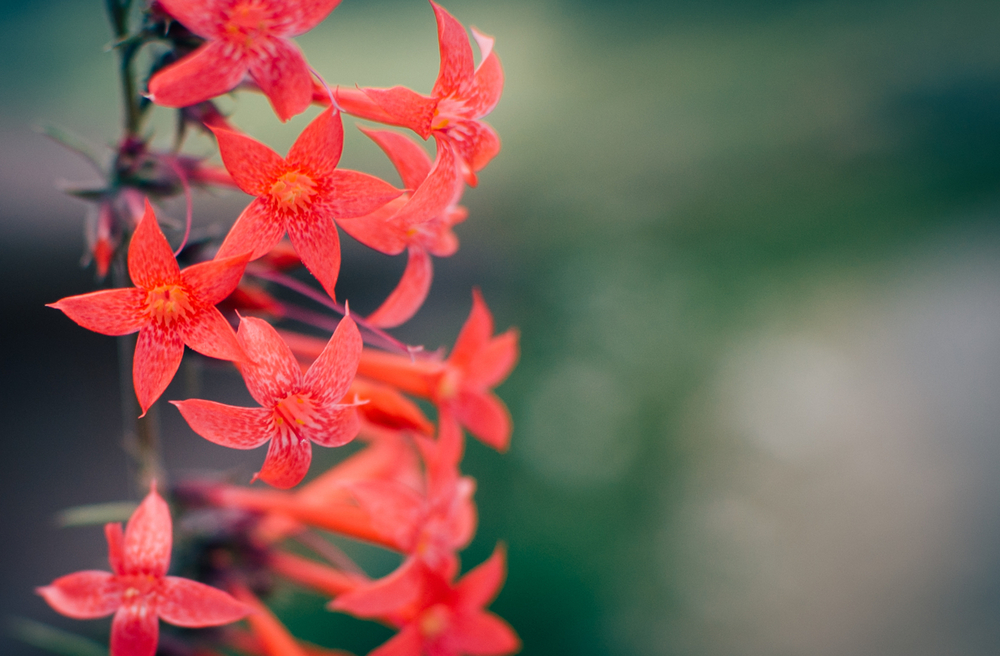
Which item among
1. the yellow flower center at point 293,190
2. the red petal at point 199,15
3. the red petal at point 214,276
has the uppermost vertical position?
the red petal at point 199,15

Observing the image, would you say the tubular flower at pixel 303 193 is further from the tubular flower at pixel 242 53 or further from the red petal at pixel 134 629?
the red petal at pixel 134 629

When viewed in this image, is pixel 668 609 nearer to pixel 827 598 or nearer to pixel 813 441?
pixel 827 598

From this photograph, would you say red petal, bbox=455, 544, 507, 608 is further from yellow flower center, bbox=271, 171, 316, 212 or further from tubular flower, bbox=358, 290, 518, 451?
yellow flower center, bbox=271, 171, 316, 212

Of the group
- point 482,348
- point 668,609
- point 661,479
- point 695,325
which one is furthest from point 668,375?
point 482,348

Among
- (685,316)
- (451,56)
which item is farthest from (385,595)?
(685,316)

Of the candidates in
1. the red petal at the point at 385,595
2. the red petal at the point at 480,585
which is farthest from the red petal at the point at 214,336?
the red petal at the point at 480,585

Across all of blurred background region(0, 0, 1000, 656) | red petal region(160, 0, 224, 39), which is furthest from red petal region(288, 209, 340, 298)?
blurred background region(0, 0, 1000, 656)
